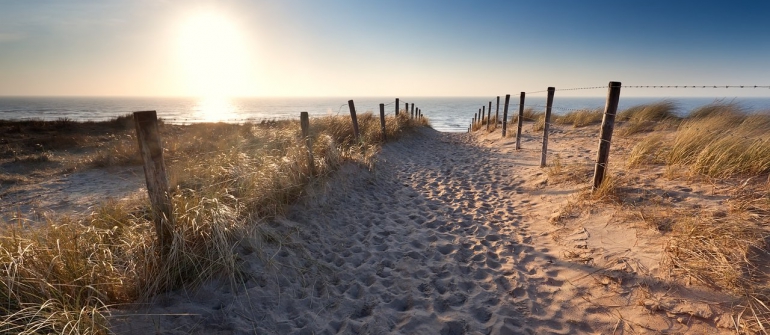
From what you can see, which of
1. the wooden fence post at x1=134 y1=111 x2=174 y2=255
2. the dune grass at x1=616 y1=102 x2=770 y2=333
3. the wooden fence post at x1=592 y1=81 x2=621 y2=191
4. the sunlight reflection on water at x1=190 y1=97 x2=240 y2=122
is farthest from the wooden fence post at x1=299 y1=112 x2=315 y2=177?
the sunlight reflection on water at x1=190 y1=97 x2=240 y2=122

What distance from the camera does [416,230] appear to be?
4824 mm

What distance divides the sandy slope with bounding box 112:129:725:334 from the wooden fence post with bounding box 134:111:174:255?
2.03ft

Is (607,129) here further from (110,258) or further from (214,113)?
(214,113)

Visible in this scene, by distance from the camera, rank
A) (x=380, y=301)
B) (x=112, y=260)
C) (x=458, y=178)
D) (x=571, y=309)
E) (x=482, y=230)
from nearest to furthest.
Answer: (x=112, y=260) < (x=571, y=309) < (x=380, y=301) < (x=482, y=230) < (x=458, y=178)

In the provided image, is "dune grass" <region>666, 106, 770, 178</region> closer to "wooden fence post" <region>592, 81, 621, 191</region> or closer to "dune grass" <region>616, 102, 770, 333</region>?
"dune grass" <region>616, 102, 770, 333</region>

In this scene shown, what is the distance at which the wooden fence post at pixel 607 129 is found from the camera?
16.3 ft

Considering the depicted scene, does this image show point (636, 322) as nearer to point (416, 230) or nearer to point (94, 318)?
point (416, 230)

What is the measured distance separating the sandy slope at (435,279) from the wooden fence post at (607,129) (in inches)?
26.6

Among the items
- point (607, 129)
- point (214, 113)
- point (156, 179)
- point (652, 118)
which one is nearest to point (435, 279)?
point (156, 179)

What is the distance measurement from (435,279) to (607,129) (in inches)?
148

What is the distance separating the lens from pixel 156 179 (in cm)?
300

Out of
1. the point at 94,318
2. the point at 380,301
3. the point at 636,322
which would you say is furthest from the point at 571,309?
the point at 94,318

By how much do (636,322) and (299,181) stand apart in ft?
15.2

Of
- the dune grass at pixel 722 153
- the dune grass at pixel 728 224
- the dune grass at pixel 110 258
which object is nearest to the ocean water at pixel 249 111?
the dune grass at pixel 722 153
